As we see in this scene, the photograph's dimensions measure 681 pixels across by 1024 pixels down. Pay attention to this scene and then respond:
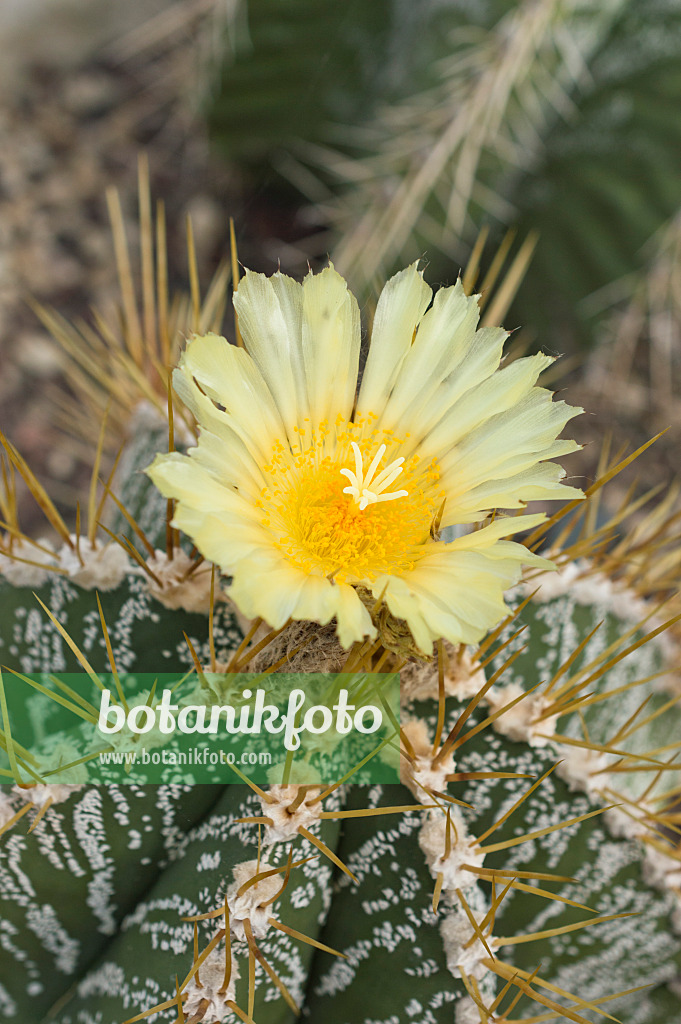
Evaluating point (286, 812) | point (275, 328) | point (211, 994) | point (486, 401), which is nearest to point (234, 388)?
point (275, 328)

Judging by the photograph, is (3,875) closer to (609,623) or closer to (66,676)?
(66,676)

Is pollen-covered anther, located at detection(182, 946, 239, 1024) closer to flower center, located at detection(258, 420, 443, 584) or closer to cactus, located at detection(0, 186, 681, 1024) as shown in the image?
cactus, located at detection(0, 186, 681, 1024)

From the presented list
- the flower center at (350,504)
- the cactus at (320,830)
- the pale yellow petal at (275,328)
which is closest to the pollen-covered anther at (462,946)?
the cactus at (320,830)

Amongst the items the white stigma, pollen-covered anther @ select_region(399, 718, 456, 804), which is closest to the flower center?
the white stigma

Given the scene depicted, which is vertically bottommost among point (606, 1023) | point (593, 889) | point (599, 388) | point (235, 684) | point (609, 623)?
point (606, 1023)

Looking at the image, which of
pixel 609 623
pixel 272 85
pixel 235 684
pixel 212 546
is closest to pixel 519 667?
pixel 609 623

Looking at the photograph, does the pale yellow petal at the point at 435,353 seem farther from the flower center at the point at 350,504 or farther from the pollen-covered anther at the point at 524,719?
the pollen-covered anther at the point at 524,719

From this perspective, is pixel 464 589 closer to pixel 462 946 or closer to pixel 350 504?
pixel 350 504
